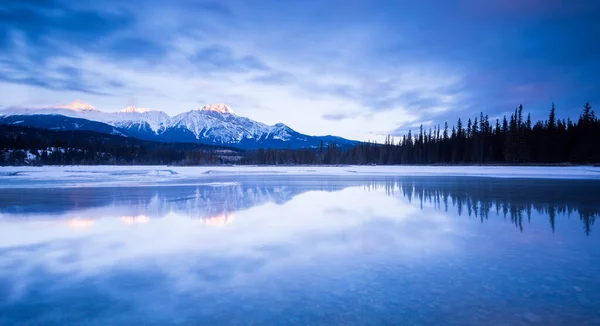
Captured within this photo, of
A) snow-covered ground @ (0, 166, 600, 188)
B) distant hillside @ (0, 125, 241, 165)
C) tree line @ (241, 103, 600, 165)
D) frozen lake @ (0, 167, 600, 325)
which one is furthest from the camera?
distant hillside @ (0, 125, 241, 165)

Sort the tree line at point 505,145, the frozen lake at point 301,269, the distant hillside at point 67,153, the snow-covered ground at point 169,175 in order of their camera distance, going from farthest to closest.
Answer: the distant hillside at point 67,153 < the tree line at point 505,145 < the snow-covered ground at point 169,175 < the frozen lake at point 301,269

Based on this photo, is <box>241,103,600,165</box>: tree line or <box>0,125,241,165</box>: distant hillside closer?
<box>241,103,600,165</box>: tree line

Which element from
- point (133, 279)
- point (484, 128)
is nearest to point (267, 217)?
point (133, 279)

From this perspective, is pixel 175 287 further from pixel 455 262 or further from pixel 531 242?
pixel 531 242

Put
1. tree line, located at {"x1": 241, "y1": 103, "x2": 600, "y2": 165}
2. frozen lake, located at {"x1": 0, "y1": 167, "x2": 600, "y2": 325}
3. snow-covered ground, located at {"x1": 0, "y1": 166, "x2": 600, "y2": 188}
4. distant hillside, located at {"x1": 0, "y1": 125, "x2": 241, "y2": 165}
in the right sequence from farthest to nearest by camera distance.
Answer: distant hillside, located at {"x1": 0, "y1": 125, "x2": 241, "y2": 165}, tree line, located at {"x1": 241, "y1": 103, "x2": 600, "y2": 165}, snow-covered ground, located at {"x1": 0, "y1": 166, "x2": 600, "y2": 188}, frozen lake, located at {"x1": 0, "y1": 167, "x2": 600, "y2": 325}

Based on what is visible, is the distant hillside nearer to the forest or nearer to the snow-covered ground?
the forest

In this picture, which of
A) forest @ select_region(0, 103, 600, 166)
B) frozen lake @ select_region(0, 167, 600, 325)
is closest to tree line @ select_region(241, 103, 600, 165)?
forest @ select_region(0, 103, 600, 166)

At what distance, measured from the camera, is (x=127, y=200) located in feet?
44.5

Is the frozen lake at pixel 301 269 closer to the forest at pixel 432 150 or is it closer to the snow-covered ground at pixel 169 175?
the snow-covered ground at pixel 169 175

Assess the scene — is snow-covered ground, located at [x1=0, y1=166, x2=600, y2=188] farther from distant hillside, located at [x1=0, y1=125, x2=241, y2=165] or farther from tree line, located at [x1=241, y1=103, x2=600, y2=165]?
distant hillside, located at [x1=0, y1=125, x2=241, y2=165]

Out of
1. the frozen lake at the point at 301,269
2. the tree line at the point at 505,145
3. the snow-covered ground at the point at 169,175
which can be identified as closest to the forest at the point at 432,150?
the tree line at the point at 505,145

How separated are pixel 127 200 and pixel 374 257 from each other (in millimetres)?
10928

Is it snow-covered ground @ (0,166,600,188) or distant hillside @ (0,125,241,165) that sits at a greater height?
distant hillside @ (0,125,241,165)

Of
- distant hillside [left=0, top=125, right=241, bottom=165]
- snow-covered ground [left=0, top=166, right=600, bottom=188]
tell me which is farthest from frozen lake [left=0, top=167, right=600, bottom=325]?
distant hillside [left=0, top=125, right=241, bottom=165]
